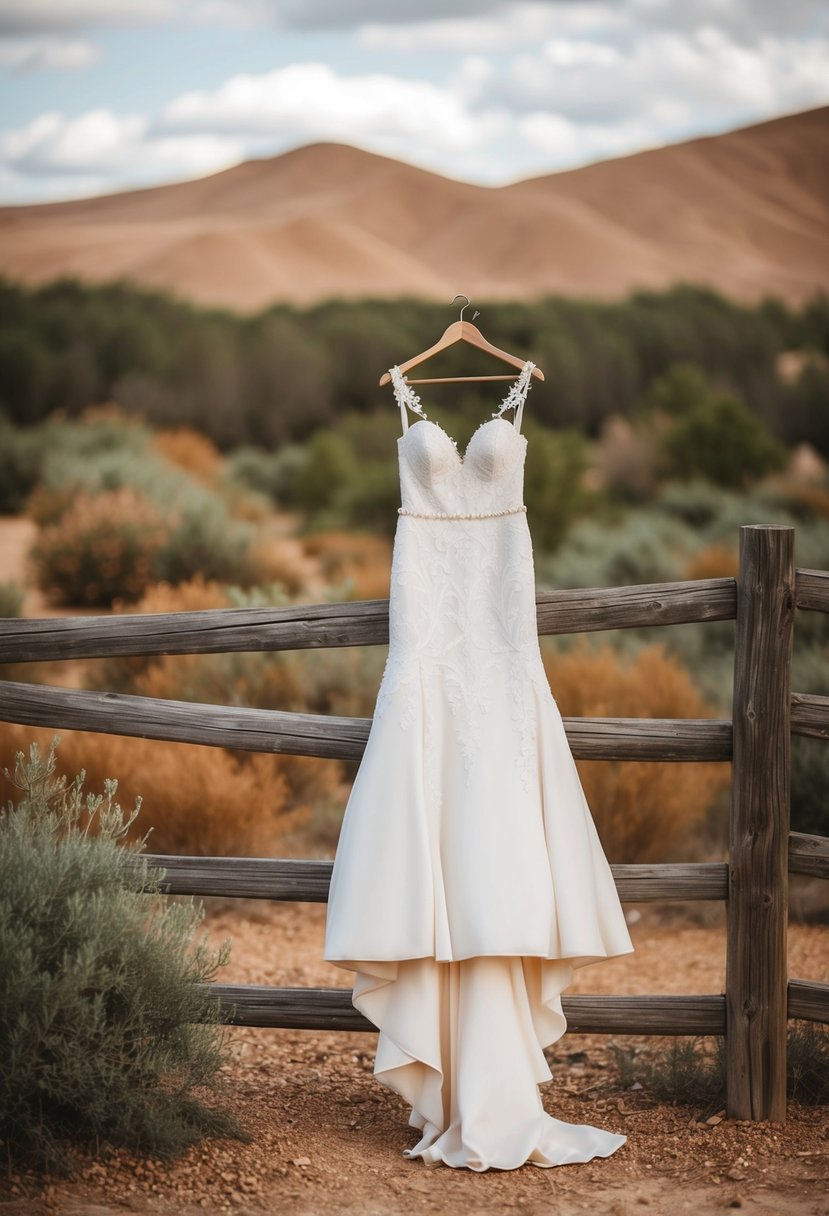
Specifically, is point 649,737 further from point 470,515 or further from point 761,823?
point 470,515

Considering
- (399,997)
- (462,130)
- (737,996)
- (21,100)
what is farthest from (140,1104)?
(462,130)

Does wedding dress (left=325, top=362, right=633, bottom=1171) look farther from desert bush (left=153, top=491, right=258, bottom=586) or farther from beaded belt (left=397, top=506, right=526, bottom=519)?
desert bush (left=153, top=491, right=258, bottom=586)

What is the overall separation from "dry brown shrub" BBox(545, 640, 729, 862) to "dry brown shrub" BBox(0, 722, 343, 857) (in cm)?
161

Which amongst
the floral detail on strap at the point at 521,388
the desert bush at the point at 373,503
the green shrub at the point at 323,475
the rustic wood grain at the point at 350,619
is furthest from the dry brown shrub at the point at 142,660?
the green shrub at the point at 323,475

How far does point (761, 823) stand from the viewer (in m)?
3.21

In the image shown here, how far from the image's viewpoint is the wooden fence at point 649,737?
10.5ft

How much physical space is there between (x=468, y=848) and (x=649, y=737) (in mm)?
699

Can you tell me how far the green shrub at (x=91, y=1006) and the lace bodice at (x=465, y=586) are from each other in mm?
843

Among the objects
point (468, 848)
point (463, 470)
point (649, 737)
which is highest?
point (463, 470)

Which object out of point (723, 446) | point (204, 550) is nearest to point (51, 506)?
point (204, 550)

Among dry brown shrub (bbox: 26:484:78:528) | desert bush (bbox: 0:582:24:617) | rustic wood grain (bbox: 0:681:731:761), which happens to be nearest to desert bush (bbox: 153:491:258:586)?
dry brown shrub (bbox: 26:484:78:528)

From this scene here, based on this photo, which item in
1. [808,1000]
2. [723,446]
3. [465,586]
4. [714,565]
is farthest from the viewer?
[723,446]

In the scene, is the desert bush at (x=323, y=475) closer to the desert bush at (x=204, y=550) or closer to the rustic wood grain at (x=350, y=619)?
the desert bush at (x=204, y=550)

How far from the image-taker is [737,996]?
325 centimetres
